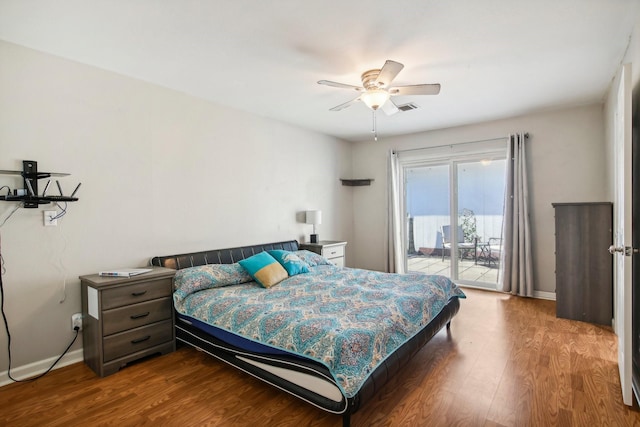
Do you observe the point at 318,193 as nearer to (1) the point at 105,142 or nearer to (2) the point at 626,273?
(1) the point at 105,142

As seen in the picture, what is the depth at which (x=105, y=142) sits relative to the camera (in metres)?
2.91

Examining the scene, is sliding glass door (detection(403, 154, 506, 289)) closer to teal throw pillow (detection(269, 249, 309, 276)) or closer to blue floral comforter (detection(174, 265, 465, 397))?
blue floral comforter (detection(174, 265, 465, 397))

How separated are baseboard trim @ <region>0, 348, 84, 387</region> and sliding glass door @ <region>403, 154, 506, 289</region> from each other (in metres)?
4.77

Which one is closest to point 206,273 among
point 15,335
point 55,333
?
point 55,333

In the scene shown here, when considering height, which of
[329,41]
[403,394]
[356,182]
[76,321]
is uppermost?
[329,41]

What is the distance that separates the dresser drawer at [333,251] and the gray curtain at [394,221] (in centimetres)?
108

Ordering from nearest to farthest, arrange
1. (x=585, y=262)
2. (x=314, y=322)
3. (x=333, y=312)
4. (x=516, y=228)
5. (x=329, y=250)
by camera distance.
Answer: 1. (x=314, y=322)
2. (x=333, y=312)
3. (x=585, y=262)
4. (x=516, y=228)
5. (x=329, y=250)

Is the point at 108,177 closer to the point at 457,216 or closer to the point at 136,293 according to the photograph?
the point at 136,293

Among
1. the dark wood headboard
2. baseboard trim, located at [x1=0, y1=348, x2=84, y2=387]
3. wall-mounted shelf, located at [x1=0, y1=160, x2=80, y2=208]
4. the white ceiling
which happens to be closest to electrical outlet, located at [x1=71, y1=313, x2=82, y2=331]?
baseboard trim, located at [x1=0, y1=348, x2=84, y2=387]

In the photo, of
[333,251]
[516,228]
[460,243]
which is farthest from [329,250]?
[516,228]

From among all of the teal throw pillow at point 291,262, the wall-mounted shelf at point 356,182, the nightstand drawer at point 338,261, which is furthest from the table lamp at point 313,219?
the wall-mounted shelf at point 356,182

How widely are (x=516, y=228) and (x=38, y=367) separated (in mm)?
5436

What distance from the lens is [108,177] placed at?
2.92m

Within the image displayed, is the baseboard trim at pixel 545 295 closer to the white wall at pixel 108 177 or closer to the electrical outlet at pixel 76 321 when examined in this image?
the white wall at pixel 108 177
